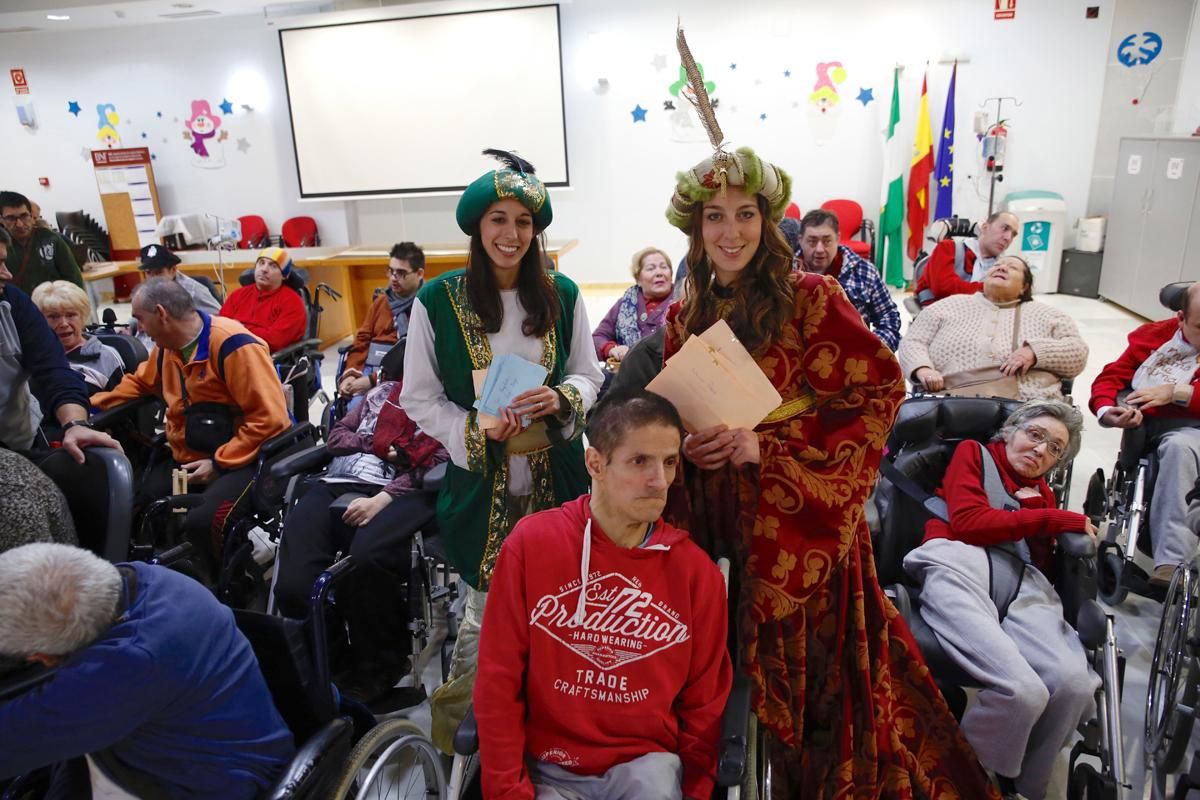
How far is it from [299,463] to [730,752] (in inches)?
70.5

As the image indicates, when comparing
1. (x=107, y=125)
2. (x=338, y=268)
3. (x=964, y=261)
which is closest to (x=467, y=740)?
(x=964, y=261)

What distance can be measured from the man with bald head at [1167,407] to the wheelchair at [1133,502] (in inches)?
1.7

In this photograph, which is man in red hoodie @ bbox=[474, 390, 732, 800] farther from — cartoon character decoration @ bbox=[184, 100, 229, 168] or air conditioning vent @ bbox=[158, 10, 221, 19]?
cartoon character decoration @ bbox=[184, 100, 229, 168]

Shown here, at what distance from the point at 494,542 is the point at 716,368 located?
819mm

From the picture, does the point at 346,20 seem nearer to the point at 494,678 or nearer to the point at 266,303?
the point at 266,303

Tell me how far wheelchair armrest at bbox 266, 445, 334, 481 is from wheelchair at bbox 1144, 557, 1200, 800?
8.15 feet

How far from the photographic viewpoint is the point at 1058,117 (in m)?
7.50

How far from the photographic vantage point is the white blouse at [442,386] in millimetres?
1876

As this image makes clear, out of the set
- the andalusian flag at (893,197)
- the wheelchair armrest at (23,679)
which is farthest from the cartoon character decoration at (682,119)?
the wheelchair armrest at (23,679)

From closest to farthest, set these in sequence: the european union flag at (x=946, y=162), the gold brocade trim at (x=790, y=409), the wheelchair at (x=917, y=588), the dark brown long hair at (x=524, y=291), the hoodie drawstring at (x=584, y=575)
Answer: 1. the hoodie drawstring at (x=584, y=575)
2. the gold brocade trim at (x=790, y=409)
3. the wheelchair at (x=917, y=588)
4. the dark brown long hair at (x=524, y=291)
5. the european union flag at (x=946, y=162)

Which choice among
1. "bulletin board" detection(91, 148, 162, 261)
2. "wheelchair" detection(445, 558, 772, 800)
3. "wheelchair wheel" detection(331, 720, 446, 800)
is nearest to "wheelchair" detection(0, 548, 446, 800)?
"wheelchair wheel" detection(331, 720, 446, 800)

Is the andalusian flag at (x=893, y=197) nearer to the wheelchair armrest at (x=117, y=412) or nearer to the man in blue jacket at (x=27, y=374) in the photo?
the wheelchair armrest at (x=117, y=412)

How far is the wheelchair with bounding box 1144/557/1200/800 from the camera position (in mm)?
1911

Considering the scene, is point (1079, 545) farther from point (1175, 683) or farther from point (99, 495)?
point (99, 495)
